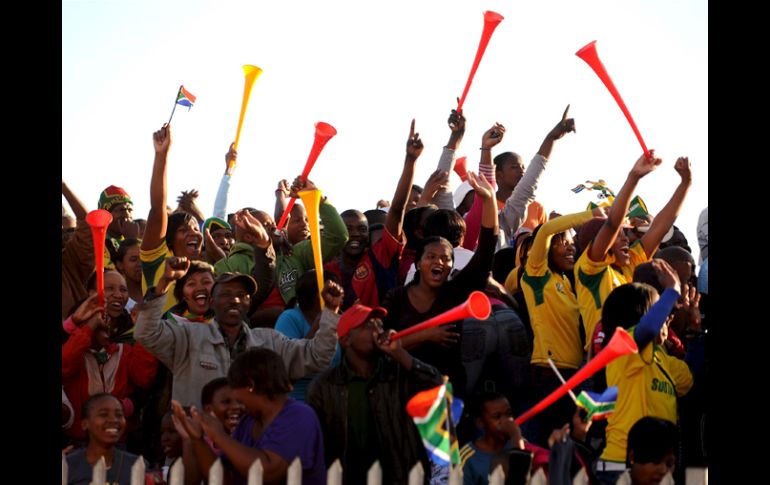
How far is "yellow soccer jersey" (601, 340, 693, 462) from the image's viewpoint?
607 cm

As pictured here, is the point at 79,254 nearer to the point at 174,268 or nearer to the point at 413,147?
the point at 174,268

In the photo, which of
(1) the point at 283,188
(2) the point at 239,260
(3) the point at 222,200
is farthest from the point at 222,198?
(2) the point at 239,260

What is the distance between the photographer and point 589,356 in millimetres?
6734

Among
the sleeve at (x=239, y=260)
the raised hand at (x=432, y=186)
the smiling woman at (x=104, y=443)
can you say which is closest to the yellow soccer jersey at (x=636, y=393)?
the smiling woman at (x=104, y=443)

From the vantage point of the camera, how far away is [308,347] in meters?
6.37

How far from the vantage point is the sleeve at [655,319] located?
238 inches

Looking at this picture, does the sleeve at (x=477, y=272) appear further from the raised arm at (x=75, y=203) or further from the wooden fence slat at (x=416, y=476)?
the raised arm at (x=75, y=203)

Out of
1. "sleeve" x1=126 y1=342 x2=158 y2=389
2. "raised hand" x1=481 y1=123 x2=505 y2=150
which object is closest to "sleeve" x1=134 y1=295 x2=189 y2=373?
"sleeve" x1=126 y1=342 x2=158 y2=389

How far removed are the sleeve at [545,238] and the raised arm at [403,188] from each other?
2.75 feet

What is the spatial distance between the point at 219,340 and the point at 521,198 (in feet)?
9.81
